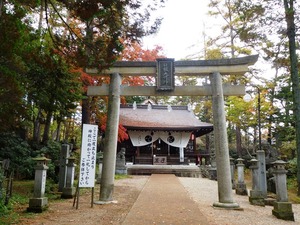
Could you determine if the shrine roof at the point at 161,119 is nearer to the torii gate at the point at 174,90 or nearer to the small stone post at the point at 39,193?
the torii gate at the point at 174,90

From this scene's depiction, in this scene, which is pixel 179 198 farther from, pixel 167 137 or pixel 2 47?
pixel 167 137

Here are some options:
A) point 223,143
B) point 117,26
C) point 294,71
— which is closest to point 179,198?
point 223,143

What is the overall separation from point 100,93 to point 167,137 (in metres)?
16.0

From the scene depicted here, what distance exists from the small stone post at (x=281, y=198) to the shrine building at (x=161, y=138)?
1476cm

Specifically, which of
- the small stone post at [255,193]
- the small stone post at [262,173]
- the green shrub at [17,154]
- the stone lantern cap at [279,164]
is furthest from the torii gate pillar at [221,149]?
the green shrub at [17,154]

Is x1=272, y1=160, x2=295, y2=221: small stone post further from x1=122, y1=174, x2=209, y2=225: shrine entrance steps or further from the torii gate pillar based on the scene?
x1=122, y1=174, x2=209, y2=225: shrine entrance steps

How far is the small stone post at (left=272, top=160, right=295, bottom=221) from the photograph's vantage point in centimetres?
684

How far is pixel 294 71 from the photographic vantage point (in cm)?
1137

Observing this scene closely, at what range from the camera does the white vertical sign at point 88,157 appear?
7.25 m

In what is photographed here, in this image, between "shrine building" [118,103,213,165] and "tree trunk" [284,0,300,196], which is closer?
"tree trunk" [284,0,300,196]

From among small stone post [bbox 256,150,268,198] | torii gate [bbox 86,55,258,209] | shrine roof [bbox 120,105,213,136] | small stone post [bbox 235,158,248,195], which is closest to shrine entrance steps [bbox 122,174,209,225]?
torii gate [bbox 86,55,258,209]

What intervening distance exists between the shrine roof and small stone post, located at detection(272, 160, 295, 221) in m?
14.9

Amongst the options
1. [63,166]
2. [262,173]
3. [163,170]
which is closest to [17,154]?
[63,166]

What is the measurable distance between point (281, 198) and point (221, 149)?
2063 millimetres
